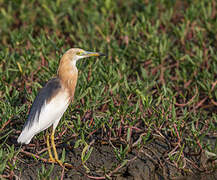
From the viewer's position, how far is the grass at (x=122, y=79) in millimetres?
4184

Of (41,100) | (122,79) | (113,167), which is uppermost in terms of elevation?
(41,100)

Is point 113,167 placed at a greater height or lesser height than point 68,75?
lesser

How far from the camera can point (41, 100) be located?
13.3ft

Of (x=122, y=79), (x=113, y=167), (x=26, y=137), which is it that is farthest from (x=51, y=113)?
(x=122, y=79)

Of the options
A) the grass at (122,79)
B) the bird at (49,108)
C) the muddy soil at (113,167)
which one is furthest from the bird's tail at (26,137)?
the muddy soil at (113,167)

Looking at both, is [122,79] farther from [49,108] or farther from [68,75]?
[49,108]

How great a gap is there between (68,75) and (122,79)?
749 mm

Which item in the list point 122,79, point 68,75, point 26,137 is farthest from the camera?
point 122,79

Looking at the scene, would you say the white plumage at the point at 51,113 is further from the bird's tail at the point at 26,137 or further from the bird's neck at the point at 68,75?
the bird's neck at the point at 68,75

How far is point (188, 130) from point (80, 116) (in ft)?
3.68

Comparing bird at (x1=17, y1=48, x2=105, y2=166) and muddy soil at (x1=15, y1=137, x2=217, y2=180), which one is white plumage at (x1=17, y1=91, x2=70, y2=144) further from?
muddy soil at (x1=15, y1=137, x2=217, y2=180)

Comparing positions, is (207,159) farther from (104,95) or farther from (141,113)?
(104,95)

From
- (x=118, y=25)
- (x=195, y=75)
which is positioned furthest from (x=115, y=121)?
(x=118, y=25)

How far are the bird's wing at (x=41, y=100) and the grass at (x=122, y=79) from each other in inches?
5.9
